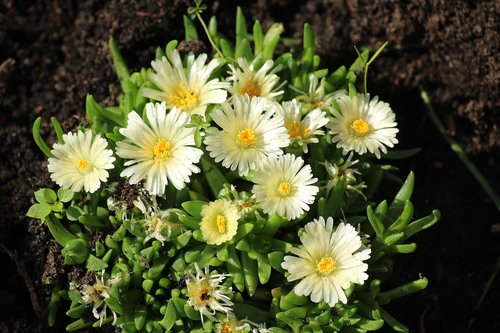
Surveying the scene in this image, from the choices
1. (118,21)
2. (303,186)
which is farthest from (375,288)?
(118,21)

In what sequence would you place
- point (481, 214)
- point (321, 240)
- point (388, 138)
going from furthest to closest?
1. point (481, 214)
2. point (388, 138)
3. point (321, 240)

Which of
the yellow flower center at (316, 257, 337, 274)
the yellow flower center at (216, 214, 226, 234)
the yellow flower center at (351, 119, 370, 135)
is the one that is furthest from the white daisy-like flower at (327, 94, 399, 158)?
the yellow flower center at (216, 214, 226, 234)

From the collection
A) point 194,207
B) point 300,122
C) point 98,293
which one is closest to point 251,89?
point 300,122

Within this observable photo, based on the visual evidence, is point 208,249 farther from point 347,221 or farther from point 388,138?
point 388,138

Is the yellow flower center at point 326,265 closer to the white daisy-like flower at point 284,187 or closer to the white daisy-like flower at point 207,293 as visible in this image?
the white daisy-like flower at point 284,187

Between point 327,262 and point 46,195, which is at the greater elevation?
point 46,195

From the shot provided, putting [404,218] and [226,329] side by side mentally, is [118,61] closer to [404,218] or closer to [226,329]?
[226,329]

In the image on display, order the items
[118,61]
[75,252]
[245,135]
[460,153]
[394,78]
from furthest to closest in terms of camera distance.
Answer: [394,78]
[460,153]
[118,61]
[75,252]
[245,135]
